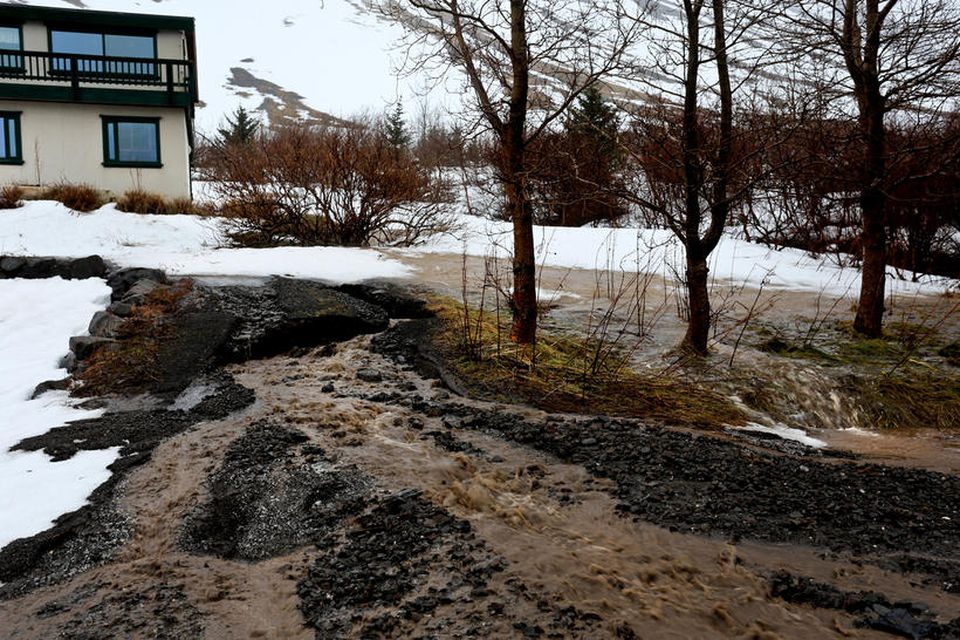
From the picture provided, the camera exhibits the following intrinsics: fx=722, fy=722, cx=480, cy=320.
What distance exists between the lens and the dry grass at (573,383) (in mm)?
6555

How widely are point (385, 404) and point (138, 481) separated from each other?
2.28 metres

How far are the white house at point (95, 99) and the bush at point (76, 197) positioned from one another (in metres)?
2.74

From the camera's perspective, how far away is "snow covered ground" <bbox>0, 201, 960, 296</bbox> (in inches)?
486

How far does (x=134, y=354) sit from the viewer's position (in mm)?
7797

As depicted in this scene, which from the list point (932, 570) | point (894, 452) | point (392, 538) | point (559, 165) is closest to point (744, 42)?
point (559, 165)

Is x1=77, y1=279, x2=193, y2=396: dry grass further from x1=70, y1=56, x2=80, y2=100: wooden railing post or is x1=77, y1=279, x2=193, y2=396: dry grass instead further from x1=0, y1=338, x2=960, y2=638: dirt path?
x1=70, y1=56, x2=80, y2=100: wooden railing post

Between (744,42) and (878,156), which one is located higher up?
(744,42)

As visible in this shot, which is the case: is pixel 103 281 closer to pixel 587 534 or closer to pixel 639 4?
pixel 639 4

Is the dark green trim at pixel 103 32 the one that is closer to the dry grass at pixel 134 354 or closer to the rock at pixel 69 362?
the dry grass at pixel 134 354

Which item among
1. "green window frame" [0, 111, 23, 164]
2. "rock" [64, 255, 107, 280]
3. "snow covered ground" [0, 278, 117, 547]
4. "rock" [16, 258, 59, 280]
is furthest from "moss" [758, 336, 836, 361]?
"green window frame" [0, 111, 23, 164]

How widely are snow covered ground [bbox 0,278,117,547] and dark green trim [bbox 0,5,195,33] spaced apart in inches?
540

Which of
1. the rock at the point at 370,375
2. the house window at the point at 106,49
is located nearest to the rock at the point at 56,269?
the rock at the point at 370,375

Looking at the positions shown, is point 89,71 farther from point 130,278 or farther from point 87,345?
point 87,345

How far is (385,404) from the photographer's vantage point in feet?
21.8
